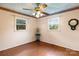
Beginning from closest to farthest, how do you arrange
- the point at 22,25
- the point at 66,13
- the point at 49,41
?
1. the point at 22,25
2. the point at 66,13
3. the point at 49,41

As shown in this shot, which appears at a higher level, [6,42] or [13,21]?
[13,21]

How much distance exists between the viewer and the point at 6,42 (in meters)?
1.39

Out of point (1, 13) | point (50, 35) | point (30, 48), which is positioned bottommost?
point (30, 48)

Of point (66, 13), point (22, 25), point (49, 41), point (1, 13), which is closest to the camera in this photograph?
point (1, 13)

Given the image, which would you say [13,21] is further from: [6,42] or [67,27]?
[67,27]

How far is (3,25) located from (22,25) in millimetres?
394

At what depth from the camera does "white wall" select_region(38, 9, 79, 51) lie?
1418mm

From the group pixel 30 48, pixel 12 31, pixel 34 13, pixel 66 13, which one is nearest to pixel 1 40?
pixel 12 31

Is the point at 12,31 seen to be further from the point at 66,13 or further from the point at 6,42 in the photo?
the point at 66,13

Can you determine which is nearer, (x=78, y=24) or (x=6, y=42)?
(x=6, y=42)

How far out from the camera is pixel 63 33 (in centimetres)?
158

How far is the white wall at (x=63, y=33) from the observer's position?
142cm

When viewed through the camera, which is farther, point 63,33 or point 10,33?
point 63,33

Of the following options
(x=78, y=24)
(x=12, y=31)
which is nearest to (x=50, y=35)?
(x=78, y=24)
